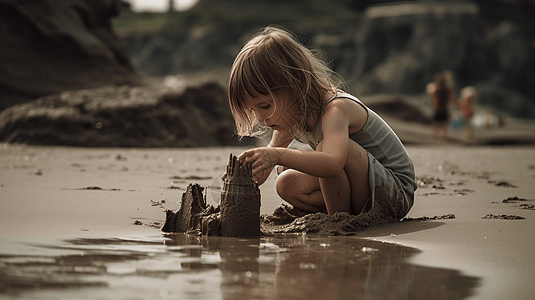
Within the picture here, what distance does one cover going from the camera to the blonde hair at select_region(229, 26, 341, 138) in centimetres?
262

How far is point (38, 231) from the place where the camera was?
2.40 meters

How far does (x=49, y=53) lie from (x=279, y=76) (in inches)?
396

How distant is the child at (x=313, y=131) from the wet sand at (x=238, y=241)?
216 mm

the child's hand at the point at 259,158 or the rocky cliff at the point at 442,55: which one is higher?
the rocky cliff at the point at 442,55

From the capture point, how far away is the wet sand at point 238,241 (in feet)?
5.71

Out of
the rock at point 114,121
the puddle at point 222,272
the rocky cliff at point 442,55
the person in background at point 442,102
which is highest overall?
the rocky cliff at point 442,55

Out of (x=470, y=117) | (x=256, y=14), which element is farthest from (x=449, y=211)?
(x=256, y=14)

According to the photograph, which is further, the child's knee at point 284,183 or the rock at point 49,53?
the rock at point 49,53

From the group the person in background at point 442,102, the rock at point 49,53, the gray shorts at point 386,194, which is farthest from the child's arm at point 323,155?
the person in background at point 442,102

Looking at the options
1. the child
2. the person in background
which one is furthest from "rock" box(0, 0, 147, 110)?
the child

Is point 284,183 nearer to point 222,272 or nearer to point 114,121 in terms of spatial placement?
point 222,272

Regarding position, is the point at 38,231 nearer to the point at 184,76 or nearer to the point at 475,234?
the point at 475,234

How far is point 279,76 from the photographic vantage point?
2641mm

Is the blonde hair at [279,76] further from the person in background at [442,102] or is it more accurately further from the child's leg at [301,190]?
the person in background at [442,102]
